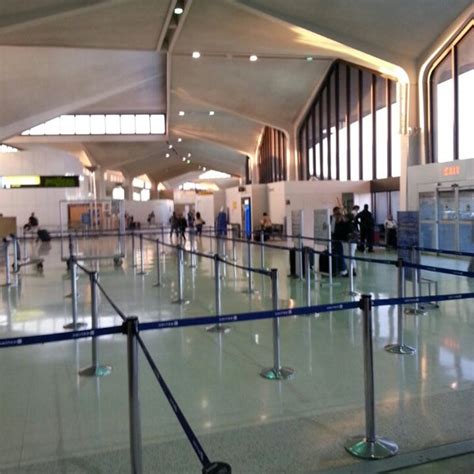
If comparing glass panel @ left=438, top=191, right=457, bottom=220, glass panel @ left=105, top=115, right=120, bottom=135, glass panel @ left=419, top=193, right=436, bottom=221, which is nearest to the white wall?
glass panel @ left=105, top=115, right=120, bottom=135

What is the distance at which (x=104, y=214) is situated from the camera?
31766mm

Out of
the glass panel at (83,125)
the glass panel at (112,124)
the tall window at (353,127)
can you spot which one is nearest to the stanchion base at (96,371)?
the tall window at (353,127)

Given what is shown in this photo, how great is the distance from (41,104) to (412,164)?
1695cm

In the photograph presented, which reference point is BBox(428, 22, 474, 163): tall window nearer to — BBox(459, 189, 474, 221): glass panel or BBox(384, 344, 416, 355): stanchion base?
BBox(459, 189, 474, 221): glass panel

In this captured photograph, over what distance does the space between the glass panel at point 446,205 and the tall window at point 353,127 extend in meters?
4.36

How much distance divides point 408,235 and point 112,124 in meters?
34.4

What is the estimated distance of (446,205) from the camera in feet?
48.9

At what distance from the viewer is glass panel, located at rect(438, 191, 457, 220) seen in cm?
1454

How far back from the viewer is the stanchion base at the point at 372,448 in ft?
10.8

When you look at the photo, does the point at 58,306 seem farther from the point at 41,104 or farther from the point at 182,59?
the point at 41,104

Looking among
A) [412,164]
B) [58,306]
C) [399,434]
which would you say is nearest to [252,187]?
[412,164]

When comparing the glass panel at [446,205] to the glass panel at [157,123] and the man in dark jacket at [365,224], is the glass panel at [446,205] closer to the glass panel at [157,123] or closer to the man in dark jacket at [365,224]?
the man in dark jacket at [365,224]

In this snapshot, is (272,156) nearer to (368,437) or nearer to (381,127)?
(381,127)

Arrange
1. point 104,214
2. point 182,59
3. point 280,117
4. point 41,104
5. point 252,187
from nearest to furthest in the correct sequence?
point 182,59 → point 41,104 → point 252,187 → point 280,117 → point 104,214
